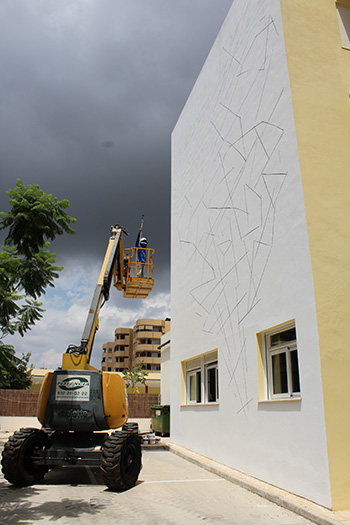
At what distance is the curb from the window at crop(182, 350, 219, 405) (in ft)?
6.31

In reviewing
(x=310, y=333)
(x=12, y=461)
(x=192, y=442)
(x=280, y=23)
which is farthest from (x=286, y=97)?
(x=192, y=442)

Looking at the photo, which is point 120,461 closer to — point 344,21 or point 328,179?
point 328,179

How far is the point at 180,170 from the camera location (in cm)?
1708

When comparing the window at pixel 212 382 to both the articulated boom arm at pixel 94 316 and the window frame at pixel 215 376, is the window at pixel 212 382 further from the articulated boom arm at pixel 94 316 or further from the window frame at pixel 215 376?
the articulated boom arm at pixel 94 316

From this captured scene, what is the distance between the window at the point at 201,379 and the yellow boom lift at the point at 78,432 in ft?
9.37

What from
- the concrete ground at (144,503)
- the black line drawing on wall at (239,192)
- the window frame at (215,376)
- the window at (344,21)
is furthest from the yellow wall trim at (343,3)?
the concrete ground at (144,503)

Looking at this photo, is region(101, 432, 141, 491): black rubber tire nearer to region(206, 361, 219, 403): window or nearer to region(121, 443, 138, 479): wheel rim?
region(121, 443, 138, 479): wheel rim

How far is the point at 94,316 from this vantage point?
10641mm

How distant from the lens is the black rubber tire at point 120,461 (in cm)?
780

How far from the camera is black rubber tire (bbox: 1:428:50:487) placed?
27.0 ft

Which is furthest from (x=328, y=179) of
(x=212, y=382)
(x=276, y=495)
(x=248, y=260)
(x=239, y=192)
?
(x=212, y=382)

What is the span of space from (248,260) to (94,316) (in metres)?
4.11

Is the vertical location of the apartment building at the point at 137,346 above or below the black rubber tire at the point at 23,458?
above

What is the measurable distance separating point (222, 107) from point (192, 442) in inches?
402
